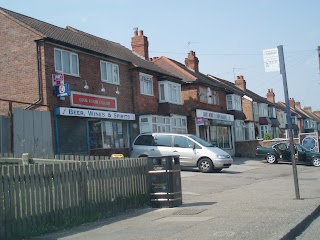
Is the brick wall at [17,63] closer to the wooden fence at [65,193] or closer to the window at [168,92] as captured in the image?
the wooden fence at [65,193]

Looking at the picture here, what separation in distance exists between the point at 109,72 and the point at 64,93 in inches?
205

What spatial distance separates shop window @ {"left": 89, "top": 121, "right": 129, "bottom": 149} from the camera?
73.1 feet

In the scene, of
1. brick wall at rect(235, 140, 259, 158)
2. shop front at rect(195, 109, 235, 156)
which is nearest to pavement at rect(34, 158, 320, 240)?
shop front at rect(195, 109, 235, 156)

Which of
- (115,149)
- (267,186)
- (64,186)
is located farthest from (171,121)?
(64,186)

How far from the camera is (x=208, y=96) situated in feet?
120

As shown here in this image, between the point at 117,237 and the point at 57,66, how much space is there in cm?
1395

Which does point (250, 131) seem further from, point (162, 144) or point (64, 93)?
point (64, 93)

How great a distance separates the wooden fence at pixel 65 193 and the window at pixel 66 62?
33.8ft

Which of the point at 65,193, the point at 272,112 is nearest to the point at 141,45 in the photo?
the point at 65,193

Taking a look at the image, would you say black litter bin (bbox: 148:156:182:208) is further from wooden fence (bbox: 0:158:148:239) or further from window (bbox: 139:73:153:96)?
window (bbox: 139:73:153:96)

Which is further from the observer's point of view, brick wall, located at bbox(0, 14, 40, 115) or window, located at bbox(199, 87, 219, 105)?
window, located at bbox(199, 87, 219, 105)

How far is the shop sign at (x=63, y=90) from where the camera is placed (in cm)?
1906

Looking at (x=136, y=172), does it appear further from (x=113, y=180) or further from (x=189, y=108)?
(x=189, y=108)

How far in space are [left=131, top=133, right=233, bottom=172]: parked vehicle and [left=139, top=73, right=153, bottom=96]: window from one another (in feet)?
17.5
